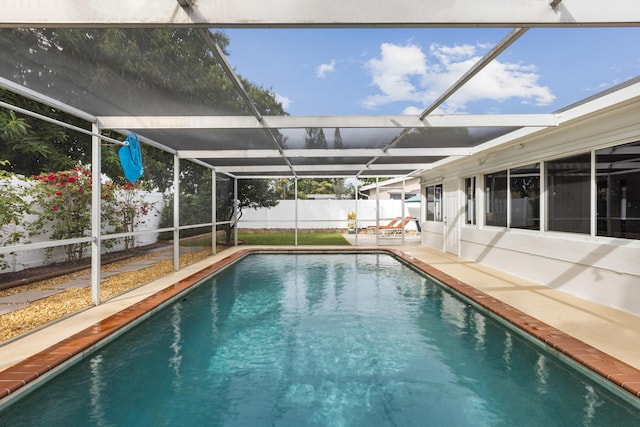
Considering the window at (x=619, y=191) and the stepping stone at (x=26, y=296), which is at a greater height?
the window at (x=619, y=191)

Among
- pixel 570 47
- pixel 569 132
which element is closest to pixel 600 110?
pixel 569 132

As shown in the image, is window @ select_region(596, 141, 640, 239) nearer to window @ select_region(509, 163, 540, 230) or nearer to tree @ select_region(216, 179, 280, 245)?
window @ select_region(509, 163, 540, 230)

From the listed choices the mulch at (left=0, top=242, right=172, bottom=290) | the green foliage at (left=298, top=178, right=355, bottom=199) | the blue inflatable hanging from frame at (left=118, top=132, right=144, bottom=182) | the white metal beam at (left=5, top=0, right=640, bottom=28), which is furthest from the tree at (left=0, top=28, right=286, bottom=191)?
the green foliage at (left=298, top=178, right=355, bottom=199)

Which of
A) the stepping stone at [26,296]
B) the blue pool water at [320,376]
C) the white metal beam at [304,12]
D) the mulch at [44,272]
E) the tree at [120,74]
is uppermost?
the tree at [120,74]

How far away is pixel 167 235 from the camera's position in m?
9.95

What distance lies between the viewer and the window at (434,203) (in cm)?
1085

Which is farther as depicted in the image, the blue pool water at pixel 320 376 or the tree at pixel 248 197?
the tree at pixel 248 197

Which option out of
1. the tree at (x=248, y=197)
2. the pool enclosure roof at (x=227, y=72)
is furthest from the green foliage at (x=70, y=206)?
the tree at (x=248, y=197)

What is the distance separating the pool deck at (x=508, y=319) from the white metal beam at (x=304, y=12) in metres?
2.51

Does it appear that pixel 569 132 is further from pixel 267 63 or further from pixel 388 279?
pixel 267 63

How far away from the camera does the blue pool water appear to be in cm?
239

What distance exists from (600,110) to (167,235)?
9889mm

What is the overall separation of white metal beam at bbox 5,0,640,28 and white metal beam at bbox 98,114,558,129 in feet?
8.79

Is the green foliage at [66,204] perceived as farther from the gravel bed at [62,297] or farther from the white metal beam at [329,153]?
the white metal beam at [329,153]
